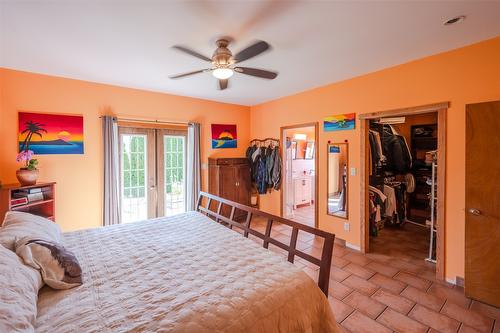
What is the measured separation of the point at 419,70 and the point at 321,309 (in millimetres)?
2825

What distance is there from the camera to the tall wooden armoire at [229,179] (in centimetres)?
436

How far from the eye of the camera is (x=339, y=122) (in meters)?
3.44

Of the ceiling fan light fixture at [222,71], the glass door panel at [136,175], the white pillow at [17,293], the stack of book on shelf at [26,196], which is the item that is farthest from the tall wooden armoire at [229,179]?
the white pillow at [17,293]

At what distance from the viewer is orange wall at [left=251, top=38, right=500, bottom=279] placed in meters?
2.24

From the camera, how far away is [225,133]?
15.6 feet

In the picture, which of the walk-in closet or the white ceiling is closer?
the white ceiling

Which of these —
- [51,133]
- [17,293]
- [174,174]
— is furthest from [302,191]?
[17,293]

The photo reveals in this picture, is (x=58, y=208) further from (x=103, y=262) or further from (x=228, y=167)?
(x=228, y=167)

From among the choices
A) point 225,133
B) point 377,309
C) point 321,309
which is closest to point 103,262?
point 321,309

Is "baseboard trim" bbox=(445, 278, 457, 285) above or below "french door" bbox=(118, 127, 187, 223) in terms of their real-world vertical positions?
below

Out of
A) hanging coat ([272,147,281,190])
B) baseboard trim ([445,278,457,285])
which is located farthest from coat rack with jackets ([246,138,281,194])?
baseboard trim ([445,278,457,285])

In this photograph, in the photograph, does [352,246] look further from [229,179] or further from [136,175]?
[136,175]

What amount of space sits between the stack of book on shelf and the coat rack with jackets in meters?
3.34

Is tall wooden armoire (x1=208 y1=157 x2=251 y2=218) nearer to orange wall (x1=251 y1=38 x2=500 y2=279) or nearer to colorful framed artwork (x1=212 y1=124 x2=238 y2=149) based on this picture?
colorful framed artwork (x1=212 y1=124 x2=238 y2=149)
